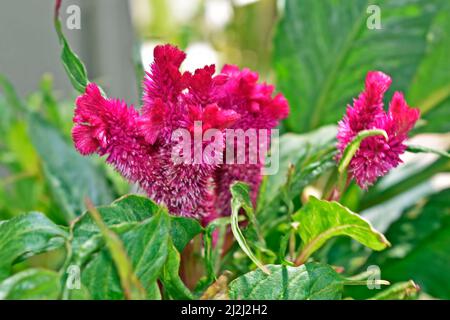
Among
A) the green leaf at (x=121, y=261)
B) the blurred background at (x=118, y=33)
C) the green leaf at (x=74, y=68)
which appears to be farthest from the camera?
the blurred background at (x=118, y=33)

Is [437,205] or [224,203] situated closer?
[224,203]

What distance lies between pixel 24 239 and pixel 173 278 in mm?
73

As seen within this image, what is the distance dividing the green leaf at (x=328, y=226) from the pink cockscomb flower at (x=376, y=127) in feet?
0.06

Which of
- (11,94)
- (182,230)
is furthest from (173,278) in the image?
(11,94)

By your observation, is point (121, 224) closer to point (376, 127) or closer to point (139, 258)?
point (139, 258)

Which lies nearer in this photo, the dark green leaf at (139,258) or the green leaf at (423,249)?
the dark green leaf at (139,258)

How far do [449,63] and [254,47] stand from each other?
788 millimetres

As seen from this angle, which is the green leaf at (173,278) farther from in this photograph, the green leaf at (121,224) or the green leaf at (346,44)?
the green leaf at (346,44)

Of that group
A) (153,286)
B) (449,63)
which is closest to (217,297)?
(153,286)

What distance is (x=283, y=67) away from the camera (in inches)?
21.6

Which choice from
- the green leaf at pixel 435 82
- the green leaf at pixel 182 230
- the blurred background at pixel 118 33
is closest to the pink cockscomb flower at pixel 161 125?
the green leaf at pixel 182 230

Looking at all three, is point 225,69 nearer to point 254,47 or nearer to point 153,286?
point 153,286

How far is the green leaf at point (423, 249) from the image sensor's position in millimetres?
520

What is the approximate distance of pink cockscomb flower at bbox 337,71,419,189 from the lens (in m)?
0.30
